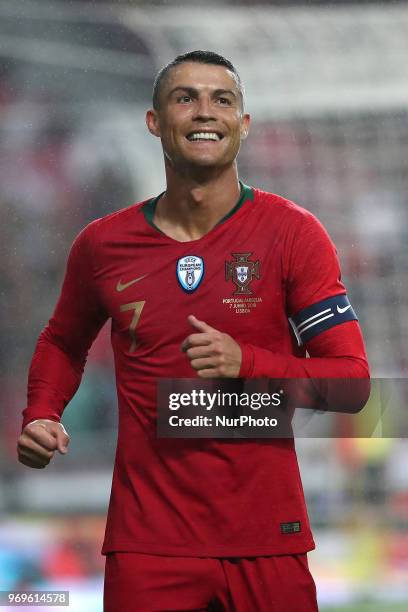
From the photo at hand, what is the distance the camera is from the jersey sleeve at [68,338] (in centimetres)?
189

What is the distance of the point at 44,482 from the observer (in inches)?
124

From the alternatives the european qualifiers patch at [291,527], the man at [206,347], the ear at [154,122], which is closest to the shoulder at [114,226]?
the man at [206,347]

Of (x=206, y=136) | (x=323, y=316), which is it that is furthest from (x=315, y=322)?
(x=206, y=136)

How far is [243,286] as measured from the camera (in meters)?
1.73

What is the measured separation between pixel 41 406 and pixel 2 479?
1374 mm

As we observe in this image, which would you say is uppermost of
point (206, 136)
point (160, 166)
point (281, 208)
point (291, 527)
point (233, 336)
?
point (160, 166)

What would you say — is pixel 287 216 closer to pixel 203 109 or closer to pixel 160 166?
pixel 203 109

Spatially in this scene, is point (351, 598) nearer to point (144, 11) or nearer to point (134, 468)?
point (134, 468)

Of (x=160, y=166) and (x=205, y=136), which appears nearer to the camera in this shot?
(x=205, y=136)

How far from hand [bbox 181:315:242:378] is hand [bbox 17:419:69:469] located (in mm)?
326

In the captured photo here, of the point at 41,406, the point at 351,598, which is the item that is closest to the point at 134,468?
the point at 41,406

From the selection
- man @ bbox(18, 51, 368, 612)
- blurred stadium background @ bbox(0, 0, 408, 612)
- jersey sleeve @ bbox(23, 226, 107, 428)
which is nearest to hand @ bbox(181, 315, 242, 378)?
man @ bbox(18, 51, 368, 612)

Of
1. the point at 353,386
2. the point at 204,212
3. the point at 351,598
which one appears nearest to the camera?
the point at 353,386

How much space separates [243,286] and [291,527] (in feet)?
1.25
